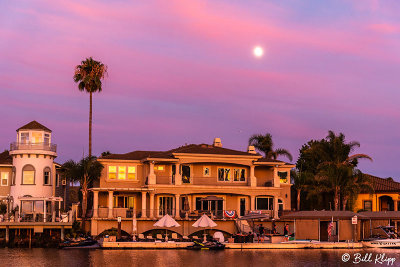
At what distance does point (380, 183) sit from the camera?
79.5m

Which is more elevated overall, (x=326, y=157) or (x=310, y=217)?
(x=326, y=157)

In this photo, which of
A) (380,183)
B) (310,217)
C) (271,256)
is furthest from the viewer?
(380,183)

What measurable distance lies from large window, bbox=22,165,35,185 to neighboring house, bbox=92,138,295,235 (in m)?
6.82

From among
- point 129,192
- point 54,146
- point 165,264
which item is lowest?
point 165,264

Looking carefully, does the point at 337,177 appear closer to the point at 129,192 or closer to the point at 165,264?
the point at 129,192

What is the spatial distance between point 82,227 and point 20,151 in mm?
10217

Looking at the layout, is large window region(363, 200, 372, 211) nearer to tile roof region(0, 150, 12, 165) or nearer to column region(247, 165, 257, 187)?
column region(247, 165, 257, 187)

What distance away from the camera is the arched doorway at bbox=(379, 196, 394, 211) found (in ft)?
258

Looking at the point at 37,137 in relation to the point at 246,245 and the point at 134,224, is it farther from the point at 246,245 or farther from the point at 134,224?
the point at 246,245

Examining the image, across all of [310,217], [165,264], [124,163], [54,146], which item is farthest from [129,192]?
[165,264]

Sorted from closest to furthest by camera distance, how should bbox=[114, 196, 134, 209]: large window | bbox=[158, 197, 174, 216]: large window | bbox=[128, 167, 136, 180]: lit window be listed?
bbox=[114, 196, 134, 209]: large window, bbox=[158, 197, 174, 216]: large window, bbox=[128, 167, 136, 180]: lit window

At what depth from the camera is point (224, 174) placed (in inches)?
2835

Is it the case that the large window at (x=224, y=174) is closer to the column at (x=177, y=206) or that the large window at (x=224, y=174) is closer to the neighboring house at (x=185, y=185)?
the neighboring house at (x=185, y=185)

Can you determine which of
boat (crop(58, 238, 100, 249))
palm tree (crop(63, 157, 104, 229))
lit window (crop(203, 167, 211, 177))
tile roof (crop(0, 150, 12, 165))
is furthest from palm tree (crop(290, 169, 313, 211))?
tile roof (crop(0, 150, 12, 165))
